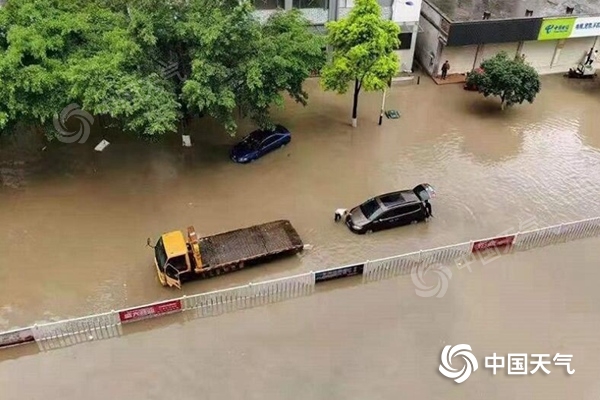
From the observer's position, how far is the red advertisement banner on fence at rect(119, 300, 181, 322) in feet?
54.2

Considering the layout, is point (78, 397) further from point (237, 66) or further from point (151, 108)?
point (237, 66)

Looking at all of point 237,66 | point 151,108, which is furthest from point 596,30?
point 151,108

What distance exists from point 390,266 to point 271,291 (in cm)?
409

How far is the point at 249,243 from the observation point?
18.9 m

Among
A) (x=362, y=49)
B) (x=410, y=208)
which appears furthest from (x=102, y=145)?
(x=410, y=208)

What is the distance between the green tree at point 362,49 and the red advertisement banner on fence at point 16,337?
48.4 feet

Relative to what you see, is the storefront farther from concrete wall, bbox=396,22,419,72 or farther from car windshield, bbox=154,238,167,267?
car windshield, bbox=154,238,167,267

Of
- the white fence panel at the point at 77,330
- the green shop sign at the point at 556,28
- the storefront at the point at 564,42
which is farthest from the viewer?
the storefront at the point at 564,42

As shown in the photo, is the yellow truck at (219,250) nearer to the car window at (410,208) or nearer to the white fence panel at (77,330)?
the white fence panel at (77,330)

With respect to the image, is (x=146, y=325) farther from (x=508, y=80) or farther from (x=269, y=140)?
(x=508, y=80)

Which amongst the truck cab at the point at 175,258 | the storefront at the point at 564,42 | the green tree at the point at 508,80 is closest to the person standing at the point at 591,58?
the storefront at the point at 564,42

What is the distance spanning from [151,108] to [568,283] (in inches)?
601

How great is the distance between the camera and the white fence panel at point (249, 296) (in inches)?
675

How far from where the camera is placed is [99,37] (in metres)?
20.5
